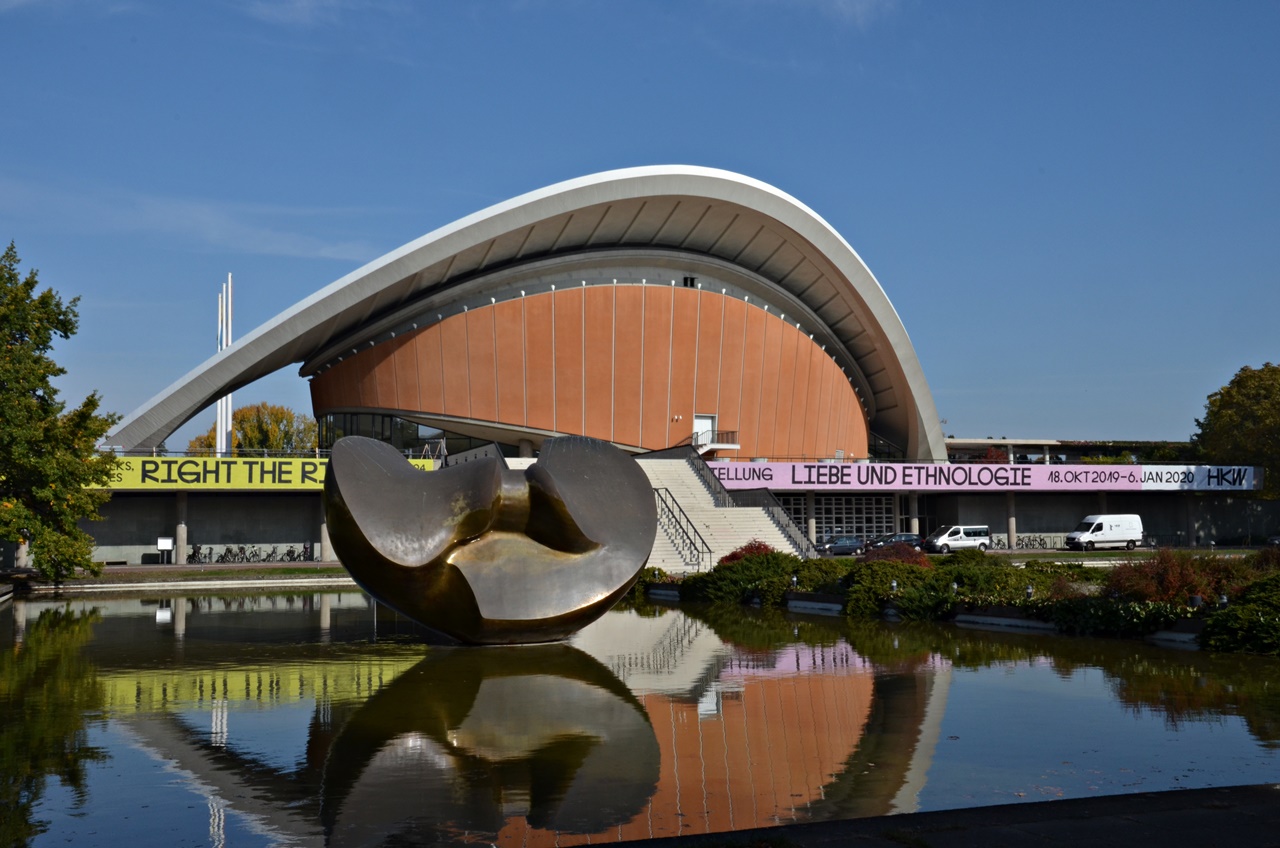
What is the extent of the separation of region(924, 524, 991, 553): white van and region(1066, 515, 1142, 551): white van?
4.00m

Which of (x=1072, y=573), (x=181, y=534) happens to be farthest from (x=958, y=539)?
(x=181, y=534)

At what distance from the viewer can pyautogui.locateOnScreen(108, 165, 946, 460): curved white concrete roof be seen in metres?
46.7

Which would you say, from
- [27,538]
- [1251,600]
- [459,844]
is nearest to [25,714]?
[459,844]

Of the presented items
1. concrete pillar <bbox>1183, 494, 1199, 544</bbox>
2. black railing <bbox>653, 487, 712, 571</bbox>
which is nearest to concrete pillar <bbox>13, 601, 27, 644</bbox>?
black railing <bbox>653, 487, 712, 571</bbox>

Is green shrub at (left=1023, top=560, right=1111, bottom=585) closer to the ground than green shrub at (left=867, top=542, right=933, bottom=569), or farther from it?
closer to the ground

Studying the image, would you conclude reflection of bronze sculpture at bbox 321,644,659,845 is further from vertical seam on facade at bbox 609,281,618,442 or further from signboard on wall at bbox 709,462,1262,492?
vertical seam on facade at bbox 609,281,618,442

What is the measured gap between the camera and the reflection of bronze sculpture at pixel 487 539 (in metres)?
16.9

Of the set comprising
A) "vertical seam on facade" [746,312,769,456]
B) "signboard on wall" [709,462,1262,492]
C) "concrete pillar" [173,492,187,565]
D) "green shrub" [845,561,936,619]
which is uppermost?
"vertical seam on facade" [746,312,769,456]

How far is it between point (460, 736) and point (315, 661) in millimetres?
6694

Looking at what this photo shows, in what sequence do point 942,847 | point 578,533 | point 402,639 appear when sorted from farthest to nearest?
point 402,639
point 578,533
point 942,847

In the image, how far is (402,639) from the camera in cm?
1992

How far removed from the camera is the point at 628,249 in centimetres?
5597

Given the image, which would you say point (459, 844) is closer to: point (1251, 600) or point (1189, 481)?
point (1251, 600)

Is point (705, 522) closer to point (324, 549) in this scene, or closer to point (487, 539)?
point (324, 549)
